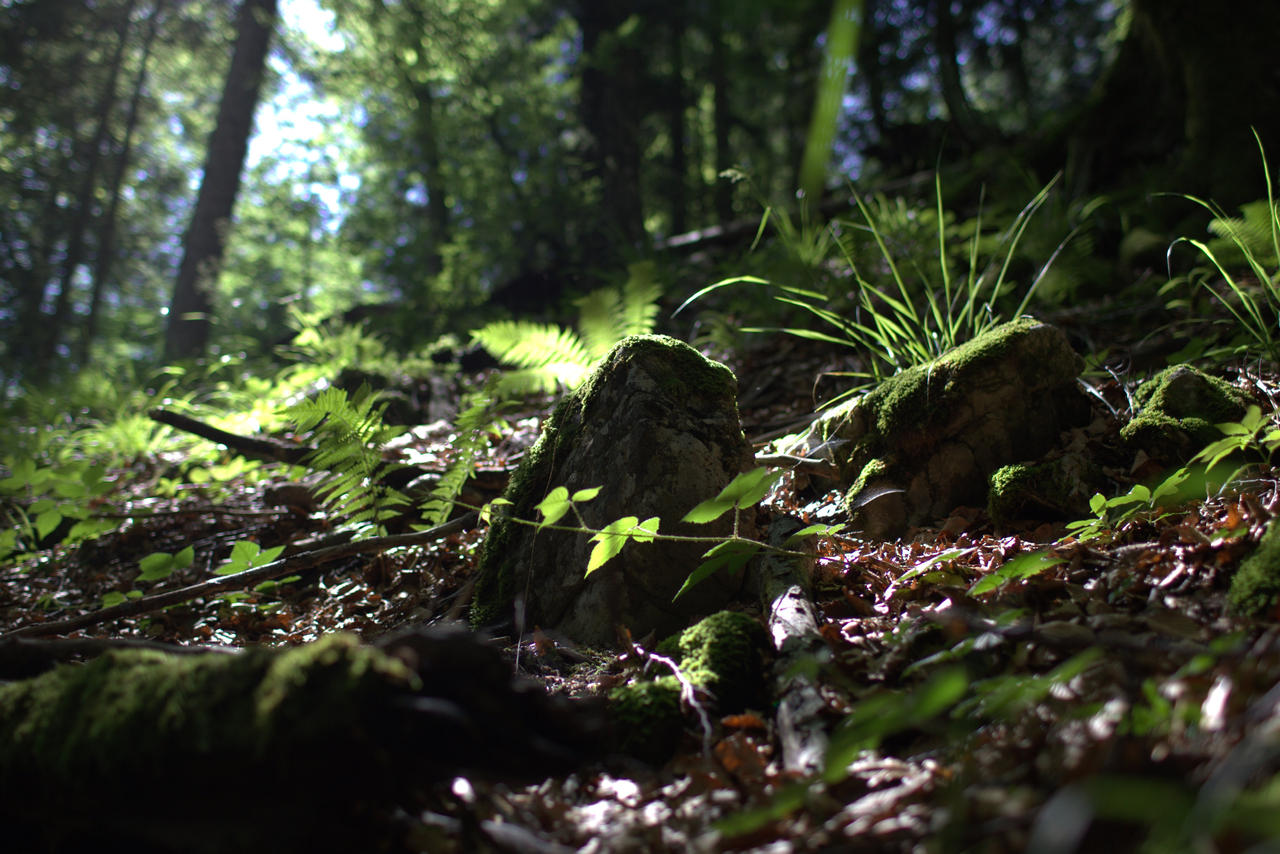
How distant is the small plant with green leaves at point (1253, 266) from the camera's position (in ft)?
8.09

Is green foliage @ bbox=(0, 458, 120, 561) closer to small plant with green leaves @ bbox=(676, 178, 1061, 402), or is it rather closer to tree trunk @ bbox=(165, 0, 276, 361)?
small plant with green leaves @ bbox=(676, 178, 1061, 402)

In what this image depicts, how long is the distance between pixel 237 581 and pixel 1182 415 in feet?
11.6

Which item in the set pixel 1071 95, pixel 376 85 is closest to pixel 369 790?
pixel 376 85

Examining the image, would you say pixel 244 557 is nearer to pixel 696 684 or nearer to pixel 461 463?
pixel 461 463

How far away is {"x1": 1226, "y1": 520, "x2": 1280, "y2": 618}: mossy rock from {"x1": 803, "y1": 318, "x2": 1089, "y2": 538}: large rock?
43.4 inches

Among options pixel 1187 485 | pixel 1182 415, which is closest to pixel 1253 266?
pixel 1182 415

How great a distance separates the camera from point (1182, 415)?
2.25 m

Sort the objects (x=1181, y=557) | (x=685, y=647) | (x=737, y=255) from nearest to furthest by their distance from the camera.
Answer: (x=1181, y=557) → (x=685, y=647) → (x=737, y=255)

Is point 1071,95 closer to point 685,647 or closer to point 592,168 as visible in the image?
point 592,168

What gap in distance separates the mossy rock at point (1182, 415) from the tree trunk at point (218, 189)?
11.5 metres

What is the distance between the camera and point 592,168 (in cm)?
811

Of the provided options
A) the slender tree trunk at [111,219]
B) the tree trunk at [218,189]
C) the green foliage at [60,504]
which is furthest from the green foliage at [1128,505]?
the slender tree trunk at [111,219]

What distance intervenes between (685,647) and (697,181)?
11546 mm

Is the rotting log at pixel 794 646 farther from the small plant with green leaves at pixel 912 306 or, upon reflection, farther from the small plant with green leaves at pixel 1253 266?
the small plant with green leaves at pixel 1253 266
